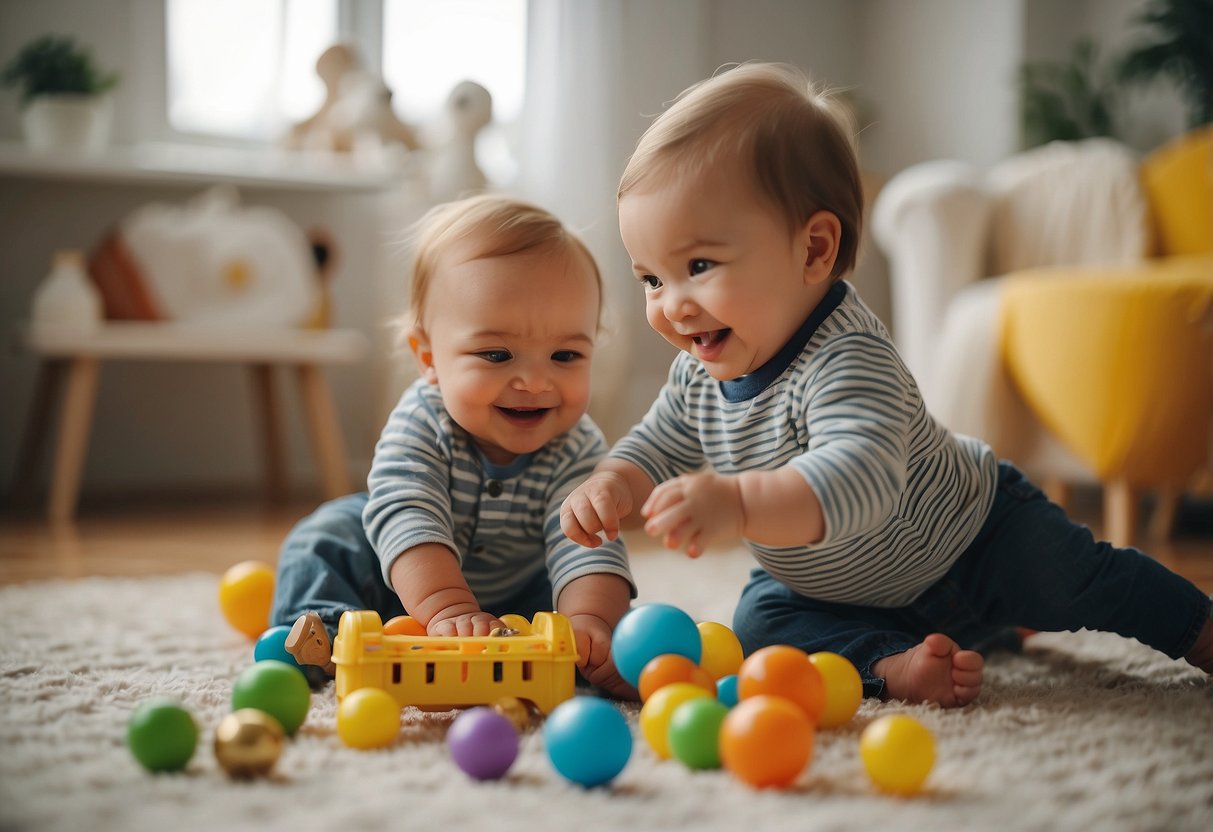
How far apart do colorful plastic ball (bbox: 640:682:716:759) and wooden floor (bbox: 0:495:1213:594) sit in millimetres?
955

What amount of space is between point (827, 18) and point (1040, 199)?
140 cm

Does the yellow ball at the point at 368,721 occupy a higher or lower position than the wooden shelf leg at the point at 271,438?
higher

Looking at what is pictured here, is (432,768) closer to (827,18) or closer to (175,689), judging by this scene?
(175,689)

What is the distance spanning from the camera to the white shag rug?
0.60m

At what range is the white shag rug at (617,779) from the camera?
1.95 feet

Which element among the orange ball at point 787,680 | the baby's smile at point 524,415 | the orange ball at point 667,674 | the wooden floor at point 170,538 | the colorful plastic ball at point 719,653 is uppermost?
the baby's smile at point 524,415

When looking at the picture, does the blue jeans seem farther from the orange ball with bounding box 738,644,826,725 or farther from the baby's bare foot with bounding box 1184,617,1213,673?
the orange ball with bounding box 738,644,826,725

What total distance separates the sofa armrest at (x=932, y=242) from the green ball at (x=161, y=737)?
188 centimetres

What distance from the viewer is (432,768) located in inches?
26.9

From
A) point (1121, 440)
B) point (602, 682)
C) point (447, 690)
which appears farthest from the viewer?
point (1121, 440)

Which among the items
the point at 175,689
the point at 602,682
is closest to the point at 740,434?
the point at 602,682

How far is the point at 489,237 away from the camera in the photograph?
3.32 ft

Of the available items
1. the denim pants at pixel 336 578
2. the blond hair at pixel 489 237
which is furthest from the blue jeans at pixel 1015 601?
the blond hair at pixel 489 237

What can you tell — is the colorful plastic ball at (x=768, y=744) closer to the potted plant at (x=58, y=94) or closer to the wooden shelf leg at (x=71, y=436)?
the wooden shelf leg at (x=71, y=436)
